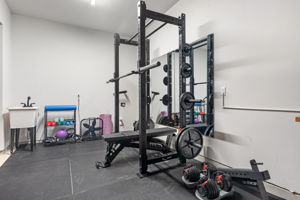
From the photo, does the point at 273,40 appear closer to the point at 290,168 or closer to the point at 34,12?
the point at 290,168

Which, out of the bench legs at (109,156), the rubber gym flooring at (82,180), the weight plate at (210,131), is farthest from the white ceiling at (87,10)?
the rubber gym flooring at (82,180)

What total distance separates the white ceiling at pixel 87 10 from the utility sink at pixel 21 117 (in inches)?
96.6

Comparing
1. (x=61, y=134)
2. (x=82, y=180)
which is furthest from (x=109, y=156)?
(x=61, y=134)

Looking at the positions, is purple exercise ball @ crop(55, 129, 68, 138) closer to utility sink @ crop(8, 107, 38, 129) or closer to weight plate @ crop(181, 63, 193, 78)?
utility sink @ crop(8, 107, 38, 129)

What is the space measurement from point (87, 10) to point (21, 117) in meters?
2.96

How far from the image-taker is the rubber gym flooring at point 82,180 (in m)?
A: 1.95

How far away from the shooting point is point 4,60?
3488mm

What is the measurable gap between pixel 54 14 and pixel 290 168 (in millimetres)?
5601

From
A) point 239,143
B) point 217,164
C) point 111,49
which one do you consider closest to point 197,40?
point 239,143

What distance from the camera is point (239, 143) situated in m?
2.33

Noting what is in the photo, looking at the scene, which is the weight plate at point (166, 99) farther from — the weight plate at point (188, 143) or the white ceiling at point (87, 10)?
the white ceiling at point (87, 10)

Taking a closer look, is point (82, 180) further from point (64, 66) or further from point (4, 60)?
point (64, 66)

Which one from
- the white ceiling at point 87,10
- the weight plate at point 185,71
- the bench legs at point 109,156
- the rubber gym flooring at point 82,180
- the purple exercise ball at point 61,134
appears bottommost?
the rubber gym flooring at point 82,180

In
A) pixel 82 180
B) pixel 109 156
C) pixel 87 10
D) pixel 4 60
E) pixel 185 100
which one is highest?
pixel 87 10
